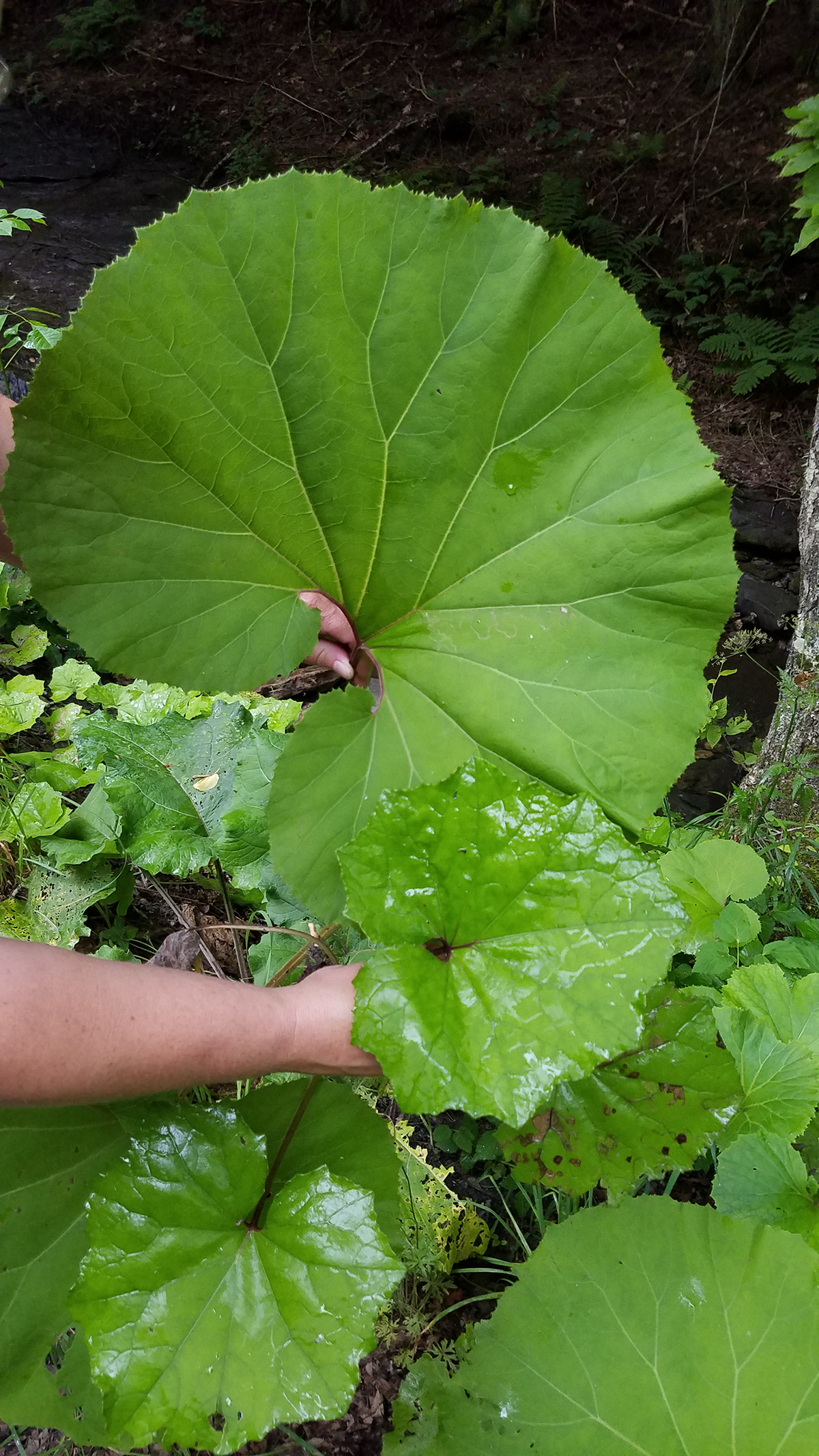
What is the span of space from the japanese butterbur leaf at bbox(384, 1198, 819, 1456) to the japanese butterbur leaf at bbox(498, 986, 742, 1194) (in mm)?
80

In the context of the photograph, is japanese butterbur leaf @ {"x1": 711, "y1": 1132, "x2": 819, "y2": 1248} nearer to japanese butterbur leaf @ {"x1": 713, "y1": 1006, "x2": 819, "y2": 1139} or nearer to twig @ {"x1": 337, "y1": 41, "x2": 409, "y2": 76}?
japanese butterbur leaf @ {"x1": 713, "y1": 1006, "x2": 819, "y2": 1139}

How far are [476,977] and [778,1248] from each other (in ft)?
1.90

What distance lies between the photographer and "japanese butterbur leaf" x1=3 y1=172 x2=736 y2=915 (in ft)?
2.52

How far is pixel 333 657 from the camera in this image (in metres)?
1.13

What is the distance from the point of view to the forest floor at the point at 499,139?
5039 mm

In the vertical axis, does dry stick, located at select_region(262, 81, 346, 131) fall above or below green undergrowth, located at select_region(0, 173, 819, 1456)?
above

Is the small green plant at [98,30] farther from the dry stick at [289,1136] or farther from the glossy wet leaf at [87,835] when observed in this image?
the dry stick at [289,1136]

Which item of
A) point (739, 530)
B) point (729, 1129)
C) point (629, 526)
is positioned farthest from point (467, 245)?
point (739, 530)

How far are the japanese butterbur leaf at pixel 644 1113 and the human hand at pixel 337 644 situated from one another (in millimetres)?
534

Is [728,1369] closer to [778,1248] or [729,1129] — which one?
[778,1248]

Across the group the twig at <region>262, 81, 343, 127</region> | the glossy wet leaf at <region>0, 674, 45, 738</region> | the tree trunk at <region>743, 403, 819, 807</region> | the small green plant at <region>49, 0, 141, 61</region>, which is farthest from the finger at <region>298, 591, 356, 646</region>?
the small green plant at <region>49, 0, 141, 61</region>

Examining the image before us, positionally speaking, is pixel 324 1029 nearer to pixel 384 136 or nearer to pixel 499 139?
pixel 499 139

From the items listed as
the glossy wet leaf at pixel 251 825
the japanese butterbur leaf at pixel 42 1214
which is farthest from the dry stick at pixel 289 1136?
the glossy wet leaf at pixel 251 825

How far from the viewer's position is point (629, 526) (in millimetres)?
836
